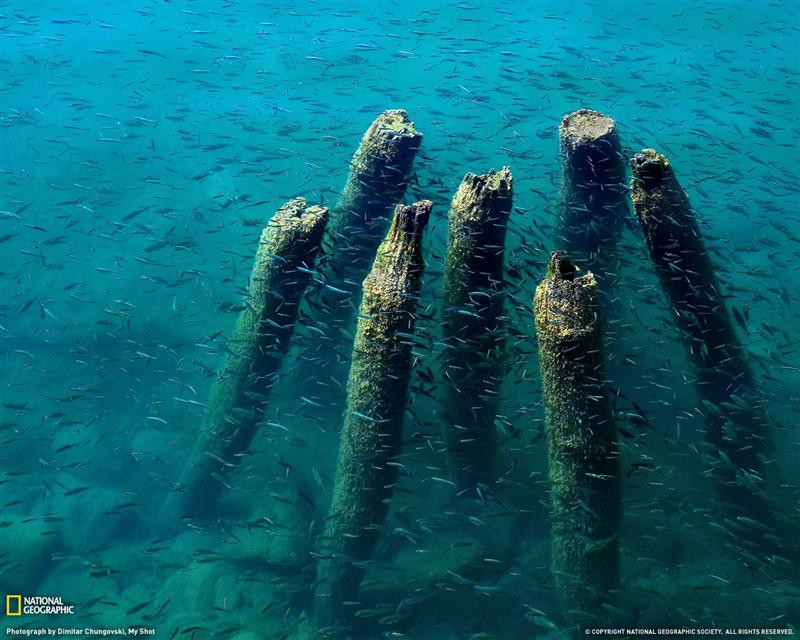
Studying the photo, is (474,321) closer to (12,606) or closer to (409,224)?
(409,224)

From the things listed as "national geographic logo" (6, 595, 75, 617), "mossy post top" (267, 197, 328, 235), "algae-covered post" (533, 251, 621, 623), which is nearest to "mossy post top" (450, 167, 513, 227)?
"algae-covered post" (533, 251, 621, 623)

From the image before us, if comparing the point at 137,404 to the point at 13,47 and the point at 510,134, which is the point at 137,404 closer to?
the point at 510,134

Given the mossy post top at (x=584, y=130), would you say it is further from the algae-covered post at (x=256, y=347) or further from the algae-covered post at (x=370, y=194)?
the algae-covered post at (x=256, y=347)

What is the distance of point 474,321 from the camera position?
21.6 feet

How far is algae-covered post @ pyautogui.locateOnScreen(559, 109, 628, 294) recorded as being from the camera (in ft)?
25.7

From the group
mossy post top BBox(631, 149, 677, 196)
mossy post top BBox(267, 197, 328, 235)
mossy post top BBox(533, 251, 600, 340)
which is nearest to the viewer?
mossy post top BBox(533, 251, 600, 340)

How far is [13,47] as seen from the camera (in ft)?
62.4

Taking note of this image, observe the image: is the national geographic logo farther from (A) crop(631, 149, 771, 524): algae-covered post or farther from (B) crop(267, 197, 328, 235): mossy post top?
(A) crop(631, 149, 771, 524): algae-covered post

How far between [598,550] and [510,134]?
11.0 meters

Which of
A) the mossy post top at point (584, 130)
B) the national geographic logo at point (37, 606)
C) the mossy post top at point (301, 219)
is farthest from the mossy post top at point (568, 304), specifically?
the national geographic logo at point (37, 606)

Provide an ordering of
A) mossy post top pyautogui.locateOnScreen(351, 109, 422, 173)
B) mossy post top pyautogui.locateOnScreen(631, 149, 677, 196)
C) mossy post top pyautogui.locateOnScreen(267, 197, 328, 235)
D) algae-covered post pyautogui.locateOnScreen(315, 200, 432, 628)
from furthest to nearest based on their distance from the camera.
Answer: mossy post top pyautogui.locateOnScreen(351, 109, 422, 173), mossy post top pyautogui.locateOnScreen(267, 197, 328, 235), mossy post top pyautogui.locateOnScreen(631, 149, 677, 196), algae-covered post pyautogui.locateOnScreen(315, 200, 432, 628)

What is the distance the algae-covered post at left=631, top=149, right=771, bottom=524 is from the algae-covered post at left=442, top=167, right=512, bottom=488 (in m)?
1.50

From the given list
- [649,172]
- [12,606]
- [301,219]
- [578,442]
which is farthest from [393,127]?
[12,606]

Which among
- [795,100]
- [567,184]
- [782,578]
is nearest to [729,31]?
[795,100]
